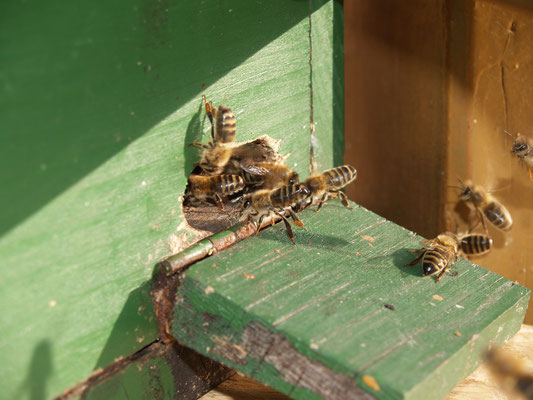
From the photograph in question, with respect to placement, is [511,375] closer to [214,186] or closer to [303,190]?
[303,190]

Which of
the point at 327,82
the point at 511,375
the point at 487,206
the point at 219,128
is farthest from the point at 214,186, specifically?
the point at 487,206

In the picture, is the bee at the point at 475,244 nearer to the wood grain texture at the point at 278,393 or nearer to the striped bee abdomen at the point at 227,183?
the wood grain texture at the point at 278,393

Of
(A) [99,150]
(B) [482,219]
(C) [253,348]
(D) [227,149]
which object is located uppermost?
(A) [99,150]

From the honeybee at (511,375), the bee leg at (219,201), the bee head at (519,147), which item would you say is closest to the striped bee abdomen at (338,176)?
the bee leg at (219,201)

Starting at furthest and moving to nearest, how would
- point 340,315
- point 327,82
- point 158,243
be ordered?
point 327,82
point 158,243
point 340,315

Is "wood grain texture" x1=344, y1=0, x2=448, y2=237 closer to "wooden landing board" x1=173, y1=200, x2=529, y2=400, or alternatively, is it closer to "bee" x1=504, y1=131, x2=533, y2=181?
"bee" x1=504, y1=131, x2=533, y2=181

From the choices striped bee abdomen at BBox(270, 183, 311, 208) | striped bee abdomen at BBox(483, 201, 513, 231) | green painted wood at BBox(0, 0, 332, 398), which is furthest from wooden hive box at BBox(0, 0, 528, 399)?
striped bee abdomen at BBox(483, 201, 513, 231)

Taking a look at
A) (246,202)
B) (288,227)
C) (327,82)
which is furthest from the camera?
A: (327,82)
